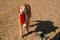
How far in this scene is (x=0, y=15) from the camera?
7.68 m

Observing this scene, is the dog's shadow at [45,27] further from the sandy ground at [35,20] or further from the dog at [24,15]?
the dog at [24,15]

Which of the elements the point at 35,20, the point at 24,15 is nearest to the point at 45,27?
the point at 35,20

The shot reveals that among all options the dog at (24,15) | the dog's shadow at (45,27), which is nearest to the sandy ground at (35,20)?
the dog's shadow at (45,27)

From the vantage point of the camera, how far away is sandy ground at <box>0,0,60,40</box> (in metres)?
6.61

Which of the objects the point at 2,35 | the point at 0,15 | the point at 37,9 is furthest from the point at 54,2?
the point at 2,35

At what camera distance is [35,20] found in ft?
24.3

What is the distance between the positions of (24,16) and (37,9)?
2.00 metres

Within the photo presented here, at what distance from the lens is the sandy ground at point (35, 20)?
260 inches

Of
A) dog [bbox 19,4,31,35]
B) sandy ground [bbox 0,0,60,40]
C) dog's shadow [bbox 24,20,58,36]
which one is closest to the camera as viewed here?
dog [bbox 19,4,31,35]

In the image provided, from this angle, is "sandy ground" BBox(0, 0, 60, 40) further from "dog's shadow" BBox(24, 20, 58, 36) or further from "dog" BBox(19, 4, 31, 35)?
"dog" BBox(19, 4, 31, 35)

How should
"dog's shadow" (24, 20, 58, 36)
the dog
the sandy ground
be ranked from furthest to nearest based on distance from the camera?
"dog's shadow" (24, 20, 58, 36)
the sandy ground
the dog

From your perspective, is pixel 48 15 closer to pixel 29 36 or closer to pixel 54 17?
pixel 54 17

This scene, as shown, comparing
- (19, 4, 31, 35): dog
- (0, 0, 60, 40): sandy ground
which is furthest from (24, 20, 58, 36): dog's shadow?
(19, 4, 31, 35): dog

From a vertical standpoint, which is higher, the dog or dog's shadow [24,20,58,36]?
the dog
